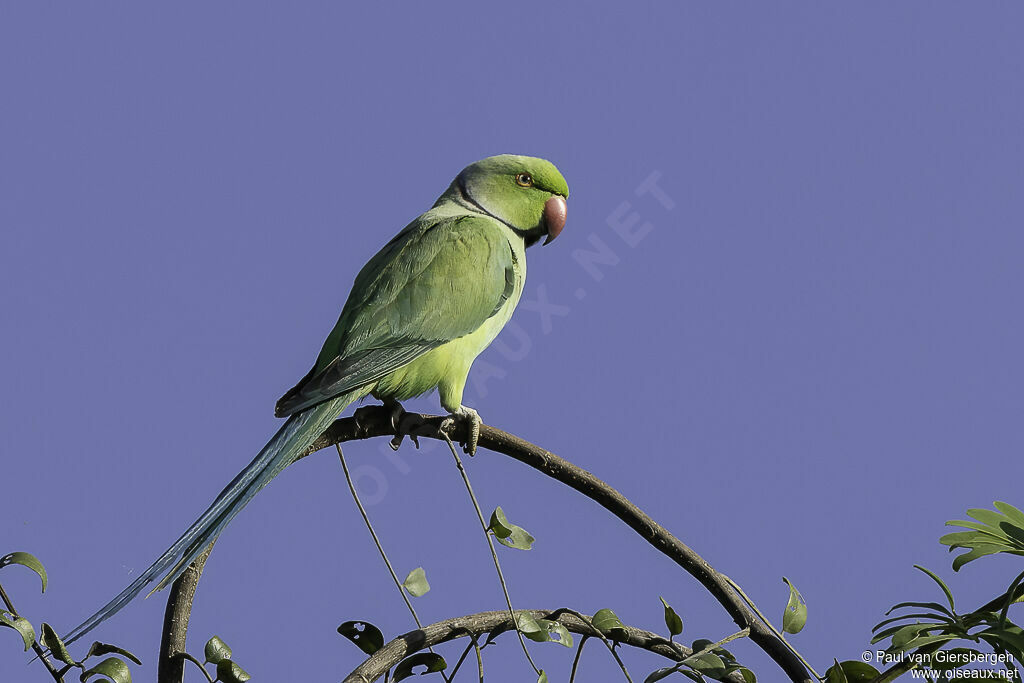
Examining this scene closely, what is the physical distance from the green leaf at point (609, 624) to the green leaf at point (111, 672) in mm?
747

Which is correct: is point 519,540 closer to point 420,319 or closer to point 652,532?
point 652,532

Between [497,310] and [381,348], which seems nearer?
[381,348]

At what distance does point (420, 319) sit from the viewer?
2.42 m

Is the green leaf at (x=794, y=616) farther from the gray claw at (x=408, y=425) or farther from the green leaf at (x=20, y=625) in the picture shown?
the green leaf at (x=20, y=625)

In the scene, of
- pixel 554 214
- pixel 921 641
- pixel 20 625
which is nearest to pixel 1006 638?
pixel 921 641

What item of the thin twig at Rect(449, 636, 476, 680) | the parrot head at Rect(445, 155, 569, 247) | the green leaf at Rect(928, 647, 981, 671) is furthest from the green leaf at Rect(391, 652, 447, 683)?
the parrot head at Rect(445, 155, 569, 247)

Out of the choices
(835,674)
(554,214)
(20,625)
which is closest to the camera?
(20,625)

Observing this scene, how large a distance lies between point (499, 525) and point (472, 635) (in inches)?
8.2

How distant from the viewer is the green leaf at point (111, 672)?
1355 millimetres

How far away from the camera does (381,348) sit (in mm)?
2316

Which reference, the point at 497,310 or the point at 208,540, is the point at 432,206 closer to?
the point at 497,310

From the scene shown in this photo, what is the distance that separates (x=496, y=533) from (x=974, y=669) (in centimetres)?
79

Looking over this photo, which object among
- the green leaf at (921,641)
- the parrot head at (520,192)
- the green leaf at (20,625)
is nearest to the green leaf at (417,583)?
the green leaf at (20,625)

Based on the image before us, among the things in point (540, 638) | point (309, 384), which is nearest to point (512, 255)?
point (309, 384)
